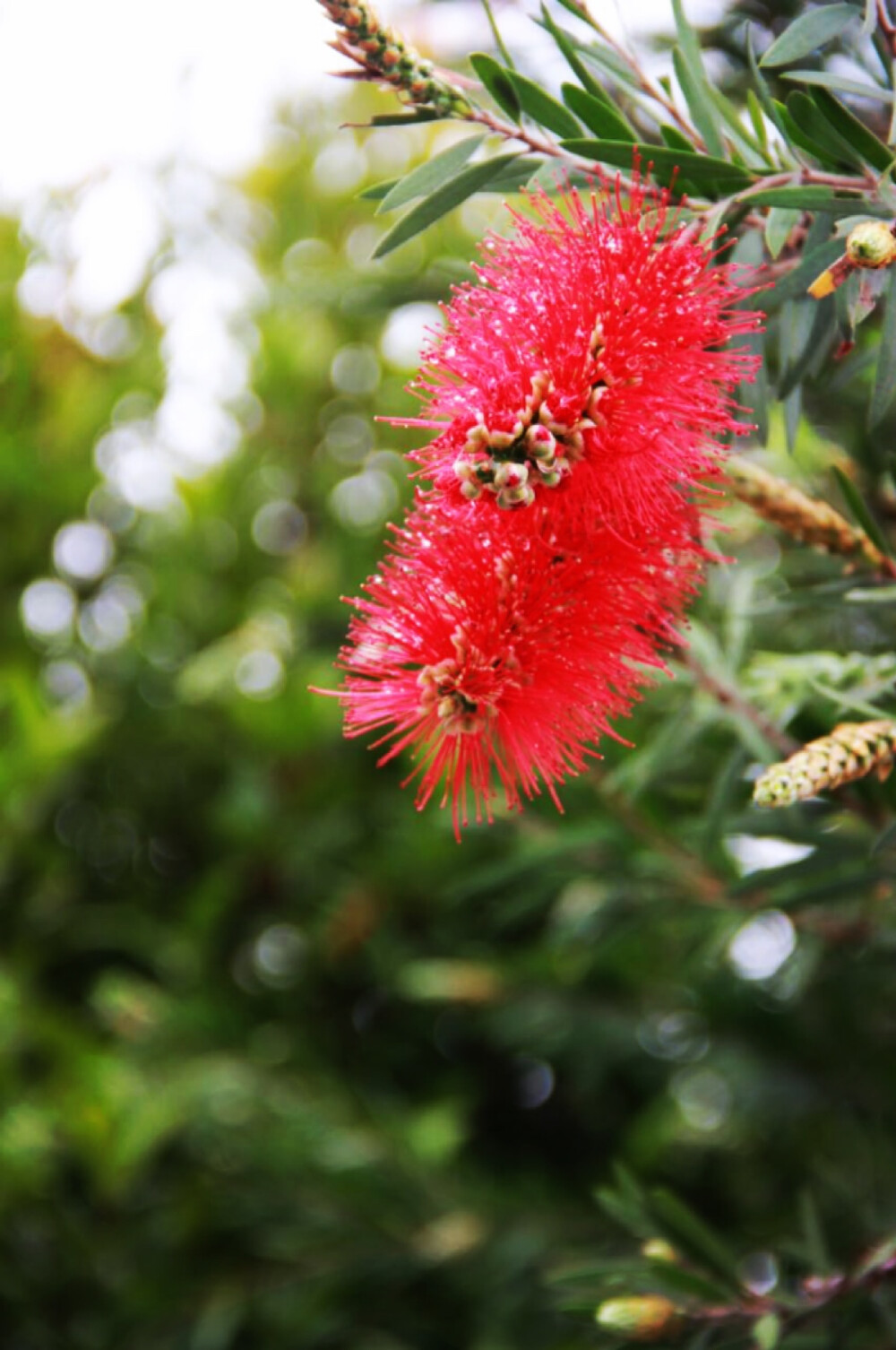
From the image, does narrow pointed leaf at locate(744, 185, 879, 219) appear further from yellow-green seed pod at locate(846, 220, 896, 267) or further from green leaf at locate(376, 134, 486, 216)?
green leaf at locate(376, 134, 486, 216)

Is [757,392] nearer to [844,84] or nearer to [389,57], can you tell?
[844,84]

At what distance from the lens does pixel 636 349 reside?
23.6 inches

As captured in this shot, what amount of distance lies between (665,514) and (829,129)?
21 centimetres

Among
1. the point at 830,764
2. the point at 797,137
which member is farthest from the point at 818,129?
the point at 830,764

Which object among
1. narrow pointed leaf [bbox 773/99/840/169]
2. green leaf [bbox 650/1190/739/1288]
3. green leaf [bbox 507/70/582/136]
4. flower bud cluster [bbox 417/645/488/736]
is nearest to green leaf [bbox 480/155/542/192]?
green leaf [bbox 507/70/582/136]

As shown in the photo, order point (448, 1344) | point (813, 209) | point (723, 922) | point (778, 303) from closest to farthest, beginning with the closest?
1. point (813, 209)
2. point (778, 303)
3. point (723, 922)
4. point (448, 1344)

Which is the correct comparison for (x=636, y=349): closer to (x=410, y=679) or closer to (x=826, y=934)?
(x=410, y=679)

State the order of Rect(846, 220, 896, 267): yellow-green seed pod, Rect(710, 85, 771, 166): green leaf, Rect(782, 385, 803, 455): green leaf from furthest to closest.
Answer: Rect(782, 385, 803, 455): green leaf < Rect(710, 85, 771, 166): green leaf < Rect(846, 220, 896, 267): yellow-green seed pod

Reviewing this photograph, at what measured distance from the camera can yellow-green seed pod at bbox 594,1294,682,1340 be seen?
0.79 metres

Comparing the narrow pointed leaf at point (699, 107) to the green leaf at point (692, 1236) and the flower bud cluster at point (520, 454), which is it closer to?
the flower bud cluster at point (520, 454)

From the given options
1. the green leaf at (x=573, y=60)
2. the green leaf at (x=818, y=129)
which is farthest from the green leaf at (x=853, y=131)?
the green leaf at (x=573, y=60)

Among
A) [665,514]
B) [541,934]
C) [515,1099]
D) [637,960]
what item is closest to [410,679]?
[665,514]

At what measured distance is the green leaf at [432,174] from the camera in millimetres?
645

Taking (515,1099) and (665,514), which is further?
(515,1099)
